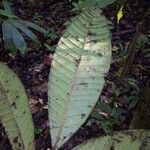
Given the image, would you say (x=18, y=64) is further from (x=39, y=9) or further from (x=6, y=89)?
(x=6, y=89)

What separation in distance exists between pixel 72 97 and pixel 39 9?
3.09 m

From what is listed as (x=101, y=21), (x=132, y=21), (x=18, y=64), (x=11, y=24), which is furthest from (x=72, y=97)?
(x=132, y=21)

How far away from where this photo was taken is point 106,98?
7.89 ft

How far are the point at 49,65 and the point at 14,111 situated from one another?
2.24 metres

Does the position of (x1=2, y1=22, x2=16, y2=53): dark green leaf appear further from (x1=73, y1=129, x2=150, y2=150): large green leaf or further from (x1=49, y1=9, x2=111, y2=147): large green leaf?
(x1=73, y1=129, x2=150, y2=150): large green leaf

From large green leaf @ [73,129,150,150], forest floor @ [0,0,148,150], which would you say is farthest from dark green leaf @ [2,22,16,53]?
large green leaf @ [73,129,150,150]

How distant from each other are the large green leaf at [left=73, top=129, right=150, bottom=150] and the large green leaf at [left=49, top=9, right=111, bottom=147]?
0.14 ft

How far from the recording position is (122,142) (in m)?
0.45

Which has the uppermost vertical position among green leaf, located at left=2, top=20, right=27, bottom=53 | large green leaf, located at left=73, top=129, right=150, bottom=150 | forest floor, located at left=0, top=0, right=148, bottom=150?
large green leaf, located at left=73, top=129, right=150, bottom=150

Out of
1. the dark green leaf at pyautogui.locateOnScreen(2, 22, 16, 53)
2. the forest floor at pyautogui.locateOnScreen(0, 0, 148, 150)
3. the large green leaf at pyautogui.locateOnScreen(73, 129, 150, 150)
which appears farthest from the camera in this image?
the dark green leaf at pyautogui.locateOnScreen(2, 22, 16, 53)

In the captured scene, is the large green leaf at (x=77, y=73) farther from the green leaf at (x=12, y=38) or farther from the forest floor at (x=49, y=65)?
the green leaf at (x=12, y=38)

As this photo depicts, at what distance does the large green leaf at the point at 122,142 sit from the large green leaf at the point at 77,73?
0.14ft

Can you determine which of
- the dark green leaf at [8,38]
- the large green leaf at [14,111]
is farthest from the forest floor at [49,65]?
the large green leaf at [14,111]

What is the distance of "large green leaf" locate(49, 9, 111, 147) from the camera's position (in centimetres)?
48
